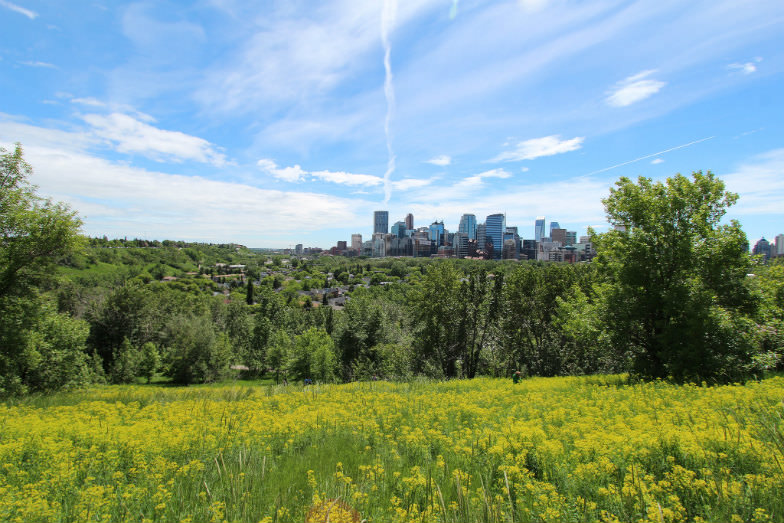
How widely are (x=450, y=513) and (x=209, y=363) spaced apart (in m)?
56.6

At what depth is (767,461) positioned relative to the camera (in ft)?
12.9

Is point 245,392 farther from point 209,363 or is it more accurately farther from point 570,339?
point 209,363

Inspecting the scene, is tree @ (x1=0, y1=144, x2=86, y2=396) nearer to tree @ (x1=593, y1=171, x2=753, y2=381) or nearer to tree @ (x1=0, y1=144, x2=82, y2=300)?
tree @ (x1=0, y1=144, x2=82, y2=300)

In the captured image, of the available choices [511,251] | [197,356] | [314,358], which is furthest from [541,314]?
[511,251]

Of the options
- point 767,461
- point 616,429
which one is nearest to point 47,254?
point 616,429

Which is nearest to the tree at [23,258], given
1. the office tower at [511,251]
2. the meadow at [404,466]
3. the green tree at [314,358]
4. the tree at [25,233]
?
the tree at [25,233]

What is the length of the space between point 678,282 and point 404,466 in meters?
15.1

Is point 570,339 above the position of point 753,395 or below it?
below

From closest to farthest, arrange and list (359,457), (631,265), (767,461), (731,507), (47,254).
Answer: (731,507) < (767,461) < (359,457) < (631,265) < (47,254)

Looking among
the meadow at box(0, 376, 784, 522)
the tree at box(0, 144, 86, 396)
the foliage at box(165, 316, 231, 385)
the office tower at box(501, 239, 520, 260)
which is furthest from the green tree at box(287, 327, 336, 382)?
the office tower at box(501, 239, 520, 260)

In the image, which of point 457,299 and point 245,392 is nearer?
point 245,392

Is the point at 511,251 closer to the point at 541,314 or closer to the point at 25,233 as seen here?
the point at 541,314

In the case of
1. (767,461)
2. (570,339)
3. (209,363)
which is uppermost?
(767,461)

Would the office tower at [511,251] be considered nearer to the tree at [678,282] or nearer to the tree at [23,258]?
the tree at [678,282]
